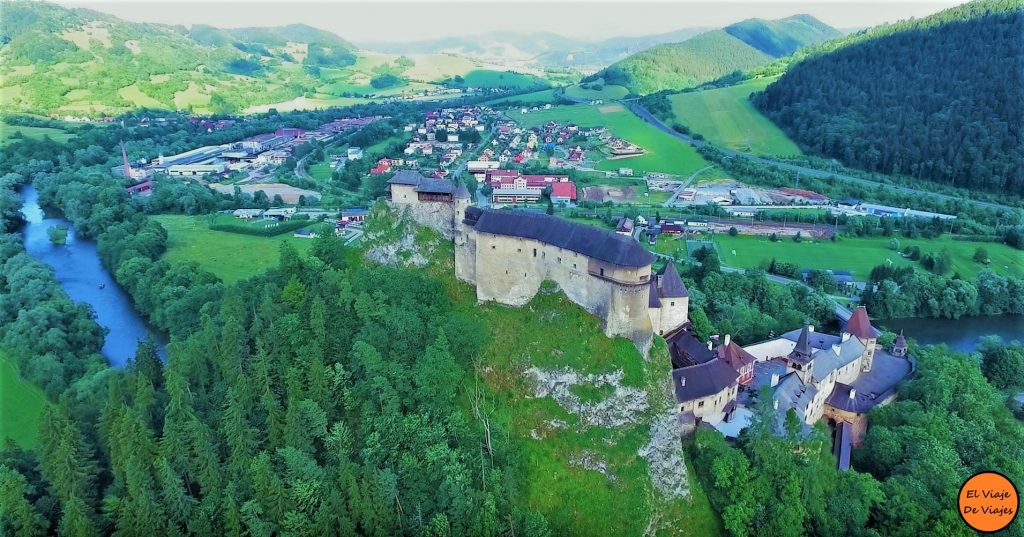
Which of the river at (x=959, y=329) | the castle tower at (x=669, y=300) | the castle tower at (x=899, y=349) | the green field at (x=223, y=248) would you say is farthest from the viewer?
the green field at (x=223, y=248)

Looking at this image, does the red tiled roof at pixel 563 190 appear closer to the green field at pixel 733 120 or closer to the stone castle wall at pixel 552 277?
the green field at pixel 733 120

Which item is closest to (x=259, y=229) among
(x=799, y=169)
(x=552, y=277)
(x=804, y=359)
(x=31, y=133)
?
(x=552, y=277)

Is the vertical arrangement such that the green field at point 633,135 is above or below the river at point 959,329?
above

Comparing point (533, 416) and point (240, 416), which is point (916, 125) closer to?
point (533, 416)

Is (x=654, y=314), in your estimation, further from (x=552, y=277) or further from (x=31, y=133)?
(x=31, y=133)

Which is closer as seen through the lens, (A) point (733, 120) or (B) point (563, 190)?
(B) point (563, 190)

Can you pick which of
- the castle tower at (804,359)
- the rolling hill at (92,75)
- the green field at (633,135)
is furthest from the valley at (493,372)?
the rolling hill at (92,75)
